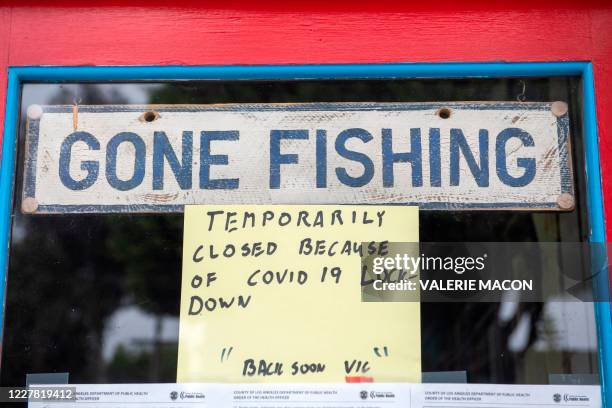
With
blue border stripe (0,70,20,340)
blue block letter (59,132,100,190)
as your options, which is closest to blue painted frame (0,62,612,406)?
blue border stripe (0,70,20,340)

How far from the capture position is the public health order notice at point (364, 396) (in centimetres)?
165

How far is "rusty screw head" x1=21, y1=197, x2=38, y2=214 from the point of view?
69.9 inches

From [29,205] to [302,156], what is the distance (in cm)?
60

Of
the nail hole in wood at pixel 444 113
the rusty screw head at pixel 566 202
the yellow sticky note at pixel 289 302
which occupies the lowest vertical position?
the yellow sticky note at pixel 289 302

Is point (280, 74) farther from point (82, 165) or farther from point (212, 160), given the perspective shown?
point (82, 165)

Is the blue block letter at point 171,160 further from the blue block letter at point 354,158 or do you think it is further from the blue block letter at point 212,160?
the blue block letter at point 354,158

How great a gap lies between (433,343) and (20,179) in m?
0.96

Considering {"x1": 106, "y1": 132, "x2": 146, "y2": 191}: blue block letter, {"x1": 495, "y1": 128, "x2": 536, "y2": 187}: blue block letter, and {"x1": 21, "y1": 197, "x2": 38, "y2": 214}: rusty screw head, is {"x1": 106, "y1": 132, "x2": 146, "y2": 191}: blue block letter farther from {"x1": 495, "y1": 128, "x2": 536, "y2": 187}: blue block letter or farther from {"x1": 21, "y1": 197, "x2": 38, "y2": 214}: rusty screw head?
{"x1": 495, "y1": 128, "x2": 536, "y2": 187}: blue block letter

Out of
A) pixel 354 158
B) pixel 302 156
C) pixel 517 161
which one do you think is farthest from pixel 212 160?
pixel 517 161

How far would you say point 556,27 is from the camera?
1.82 metres

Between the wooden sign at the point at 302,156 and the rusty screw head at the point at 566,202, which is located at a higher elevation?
the wooden sign at the point at 302,156

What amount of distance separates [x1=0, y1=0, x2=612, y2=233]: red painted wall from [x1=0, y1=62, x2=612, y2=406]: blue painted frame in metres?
0.02

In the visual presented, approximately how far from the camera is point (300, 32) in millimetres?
1839

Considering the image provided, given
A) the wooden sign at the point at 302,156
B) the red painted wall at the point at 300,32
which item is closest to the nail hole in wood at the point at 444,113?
the wooden sign at the point at 302,156
